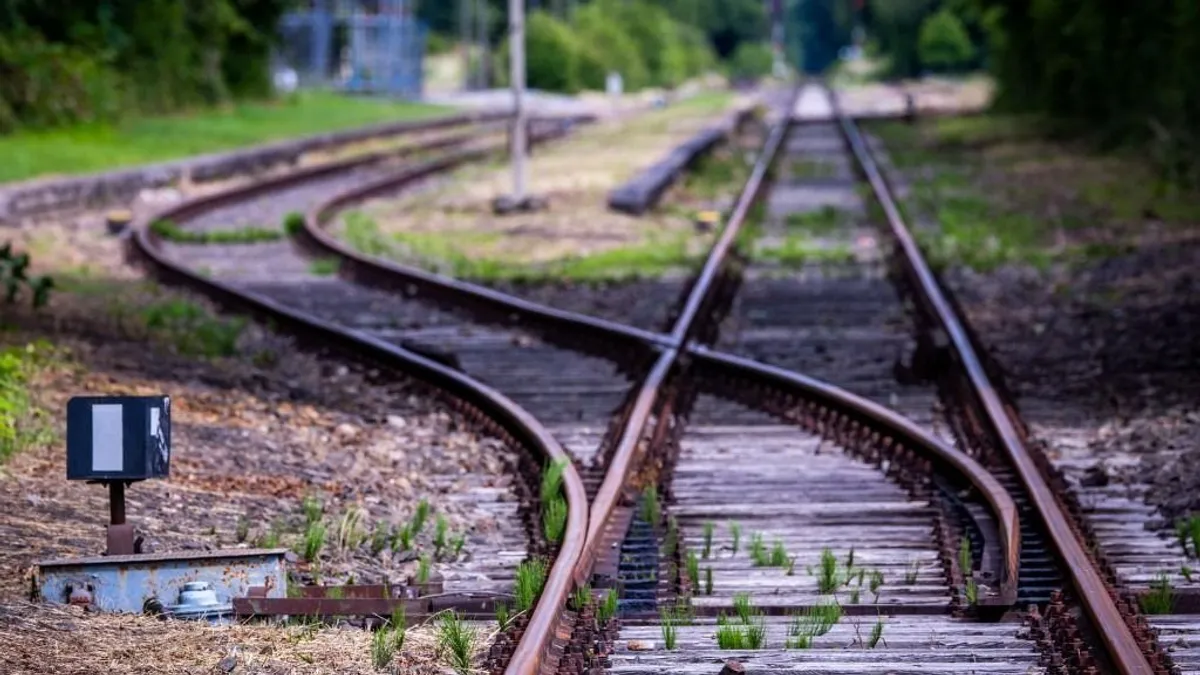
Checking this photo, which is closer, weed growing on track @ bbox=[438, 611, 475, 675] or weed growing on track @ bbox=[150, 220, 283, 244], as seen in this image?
weed growing on track @ bbox=[438, 611, 475, 675]

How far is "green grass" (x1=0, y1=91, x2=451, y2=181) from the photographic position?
28500 millimetres

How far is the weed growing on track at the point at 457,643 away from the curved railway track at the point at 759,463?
16cm

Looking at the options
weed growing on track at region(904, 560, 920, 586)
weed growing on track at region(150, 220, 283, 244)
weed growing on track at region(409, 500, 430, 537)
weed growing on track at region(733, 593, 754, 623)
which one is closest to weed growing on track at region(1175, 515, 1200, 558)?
weed growing on track at region(904, 560, 920, 586)

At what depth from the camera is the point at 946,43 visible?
106500mm

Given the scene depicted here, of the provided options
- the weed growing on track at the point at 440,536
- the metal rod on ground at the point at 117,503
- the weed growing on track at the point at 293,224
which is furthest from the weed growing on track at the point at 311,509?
the weed growing on track at the point at 293,224

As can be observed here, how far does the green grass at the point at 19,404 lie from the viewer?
8.81 meters

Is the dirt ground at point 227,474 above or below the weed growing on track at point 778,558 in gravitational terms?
below

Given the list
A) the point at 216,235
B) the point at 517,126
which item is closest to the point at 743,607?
the point at 216,235

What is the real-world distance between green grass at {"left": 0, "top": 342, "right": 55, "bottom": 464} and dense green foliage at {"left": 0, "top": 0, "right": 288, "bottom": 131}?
38.6ft

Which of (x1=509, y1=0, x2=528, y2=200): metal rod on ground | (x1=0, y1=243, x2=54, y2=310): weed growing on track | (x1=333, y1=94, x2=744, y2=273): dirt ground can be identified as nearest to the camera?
(x1=0, y1=243, x2=54, y2=310): weed growing on track

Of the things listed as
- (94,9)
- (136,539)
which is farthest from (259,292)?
(94,9)

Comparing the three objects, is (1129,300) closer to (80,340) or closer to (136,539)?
(80,340)

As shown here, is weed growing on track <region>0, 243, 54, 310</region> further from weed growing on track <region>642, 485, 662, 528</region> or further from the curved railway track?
weed growing on track <region>642, 485, 662, 528</region>

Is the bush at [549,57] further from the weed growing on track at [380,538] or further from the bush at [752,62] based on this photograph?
the weed growing on track at [380,538]
